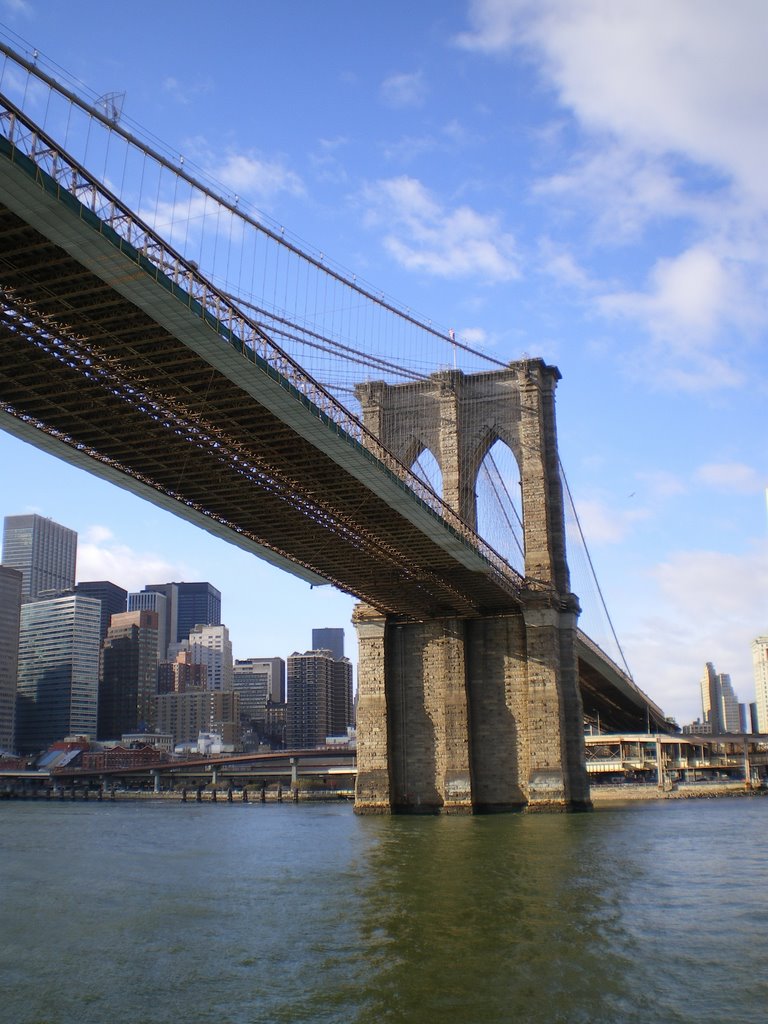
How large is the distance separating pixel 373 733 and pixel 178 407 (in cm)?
2937

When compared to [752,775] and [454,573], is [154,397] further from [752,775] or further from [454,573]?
[752,775]

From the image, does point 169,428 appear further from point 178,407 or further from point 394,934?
point 394,934

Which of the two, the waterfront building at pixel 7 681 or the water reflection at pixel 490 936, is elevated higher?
the waterfront building at pixel 7 681

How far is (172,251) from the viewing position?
76.7ft

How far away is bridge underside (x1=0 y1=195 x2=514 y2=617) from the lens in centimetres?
2389

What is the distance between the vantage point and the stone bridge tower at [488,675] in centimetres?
5338

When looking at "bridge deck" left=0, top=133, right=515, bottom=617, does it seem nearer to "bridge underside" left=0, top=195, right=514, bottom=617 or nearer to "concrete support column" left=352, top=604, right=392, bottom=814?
"bridge underside" left=0, top=195, right=514, bottom=617

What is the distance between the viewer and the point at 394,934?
1759 cm

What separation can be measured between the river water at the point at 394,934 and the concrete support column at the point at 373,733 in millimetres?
19173

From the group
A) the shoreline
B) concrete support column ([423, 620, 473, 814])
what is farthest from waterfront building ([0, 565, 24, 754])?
concrete support column ([423, 620, 473, 814])

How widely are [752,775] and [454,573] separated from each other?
6814 centimetres

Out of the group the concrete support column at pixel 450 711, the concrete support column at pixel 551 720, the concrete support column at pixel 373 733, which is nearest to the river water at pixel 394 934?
the concrete support column at pixel 551 720

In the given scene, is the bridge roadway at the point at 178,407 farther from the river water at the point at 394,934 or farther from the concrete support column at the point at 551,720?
the river water at the point at 394,934

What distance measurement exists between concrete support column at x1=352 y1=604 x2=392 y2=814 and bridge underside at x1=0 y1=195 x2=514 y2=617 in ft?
24.7
